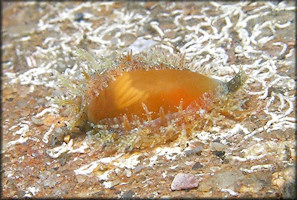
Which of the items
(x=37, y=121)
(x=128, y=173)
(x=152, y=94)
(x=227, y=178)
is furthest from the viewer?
(x=37, y=121)

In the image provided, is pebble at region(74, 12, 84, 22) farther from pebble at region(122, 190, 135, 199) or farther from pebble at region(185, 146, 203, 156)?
pebble at region(122, 190, 135, 199)

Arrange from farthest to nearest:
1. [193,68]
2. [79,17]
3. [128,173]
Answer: [79,17] → [193,68] → [128,173]

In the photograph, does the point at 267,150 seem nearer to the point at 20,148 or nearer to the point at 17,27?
the point at 20,148

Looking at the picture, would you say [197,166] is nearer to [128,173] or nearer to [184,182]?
[184,182]

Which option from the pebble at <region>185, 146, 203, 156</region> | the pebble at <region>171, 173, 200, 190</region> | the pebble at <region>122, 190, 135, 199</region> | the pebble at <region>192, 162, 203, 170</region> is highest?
the pebble at <region>185, 146, 203, 156</region>

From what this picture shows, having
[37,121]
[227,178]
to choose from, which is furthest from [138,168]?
[37,121]

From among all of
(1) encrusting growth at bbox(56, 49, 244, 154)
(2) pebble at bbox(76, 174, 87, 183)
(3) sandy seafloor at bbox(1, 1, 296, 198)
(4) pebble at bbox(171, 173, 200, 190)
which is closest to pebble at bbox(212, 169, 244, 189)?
(3) sandy seafloor at bbox(1, 1, 296, 198)

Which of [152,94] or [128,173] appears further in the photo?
[152,94]

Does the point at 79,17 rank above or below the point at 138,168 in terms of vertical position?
above
